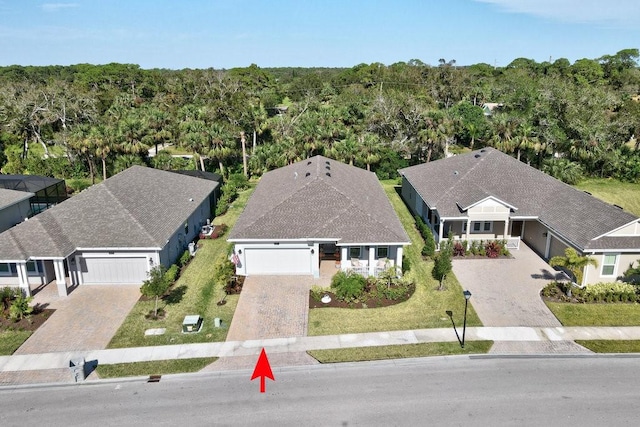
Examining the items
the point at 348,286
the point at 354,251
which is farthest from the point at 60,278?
the point at 354,251

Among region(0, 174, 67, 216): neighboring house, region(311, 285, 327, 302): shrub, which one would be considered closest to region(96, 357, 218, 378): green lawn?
region(311, 285, 327, 302): shrub

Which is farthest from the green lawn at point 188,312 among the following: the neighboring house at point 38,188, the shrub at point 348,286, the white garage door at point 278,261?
the neighboring house at point 38,188

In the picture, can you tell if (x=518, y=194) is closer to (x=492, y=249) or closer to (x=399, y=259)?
(x=492, y=249)

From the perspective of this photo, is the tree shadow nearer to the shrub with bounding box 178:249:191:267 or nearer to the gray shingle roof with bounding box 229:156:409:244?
the shrub with bounding box 178:249:191:267

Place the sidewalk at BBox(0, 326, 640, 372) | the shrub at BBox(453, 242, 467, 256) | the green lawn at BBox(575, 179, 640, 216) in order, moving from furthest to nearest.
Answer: the green lawn at BBox(575, 179, 640, 216) → the shrub at BBox(453, 242, 467, 256) → the sidewalk at BBox(0, 326, 640, 372)

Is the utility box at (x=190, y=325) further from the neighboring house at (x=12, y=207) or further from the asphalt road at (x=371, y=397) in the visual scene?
the neighboring house at (x=12, y=207)

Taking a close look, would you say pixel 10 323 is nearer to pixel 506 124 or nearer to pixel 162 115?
pixel 162 115
